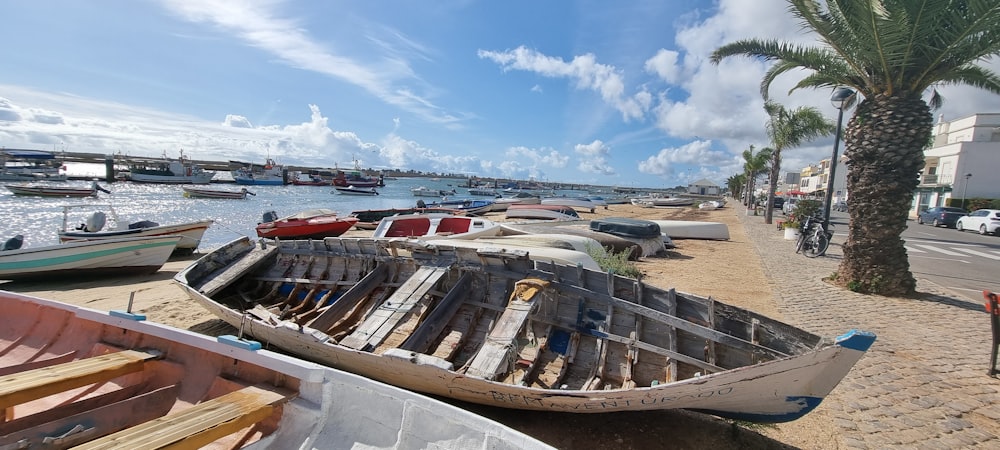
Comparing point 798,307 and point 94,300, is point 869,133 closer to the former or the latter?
point 798,307

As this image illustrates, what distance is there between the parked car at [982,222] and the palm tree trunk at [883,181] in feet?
70.9

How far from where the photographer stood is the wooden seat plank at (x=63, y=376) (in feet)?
9.31

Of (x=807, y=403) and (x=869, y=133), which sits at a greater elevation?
(x=869, y=133)

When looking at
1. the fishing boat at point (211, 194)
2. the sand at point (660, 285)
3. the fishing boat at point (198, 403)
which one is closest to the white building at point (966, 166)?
the sand at point (660, 285)

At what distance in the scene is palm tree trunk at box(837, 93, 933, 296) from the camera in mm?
8867

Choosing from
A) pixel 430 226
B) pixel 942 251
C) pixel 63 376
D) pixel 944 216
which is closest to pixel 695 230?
pixel 942 251

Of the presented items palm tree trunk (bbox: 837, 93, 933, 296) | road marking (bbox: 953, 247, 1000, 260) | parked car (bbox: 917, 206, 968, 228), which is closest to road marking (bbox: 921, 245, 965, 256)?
road marking (bbox: 953, 247, 1000, 260)

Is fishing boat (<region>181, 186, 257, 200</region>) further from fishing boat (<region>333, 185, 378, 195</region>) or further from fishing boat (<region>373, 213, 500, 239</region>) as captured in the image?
fishing boat (<region>373, 213, 500, 239</region>)

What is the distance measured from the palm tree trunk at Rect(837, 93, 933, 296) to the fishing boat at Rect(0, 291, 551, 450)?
422 inches

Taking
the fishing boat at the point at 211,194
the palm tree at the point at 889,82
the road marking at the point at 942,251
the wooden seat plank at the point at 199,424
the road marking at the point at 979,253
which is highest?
the palm tree at the point at 889,82

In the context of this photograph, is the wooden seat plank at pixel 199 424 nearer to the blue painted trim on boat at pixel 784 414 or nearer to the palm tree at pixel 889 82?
the blue painted trim on boat at pixel 784 414

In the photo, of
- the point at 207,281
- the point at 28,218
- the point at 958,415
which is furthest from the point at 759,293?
the point at 28,218

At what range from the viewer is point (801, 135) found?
25.8 meters

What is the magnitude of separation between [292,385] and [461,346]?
2.51 metres
